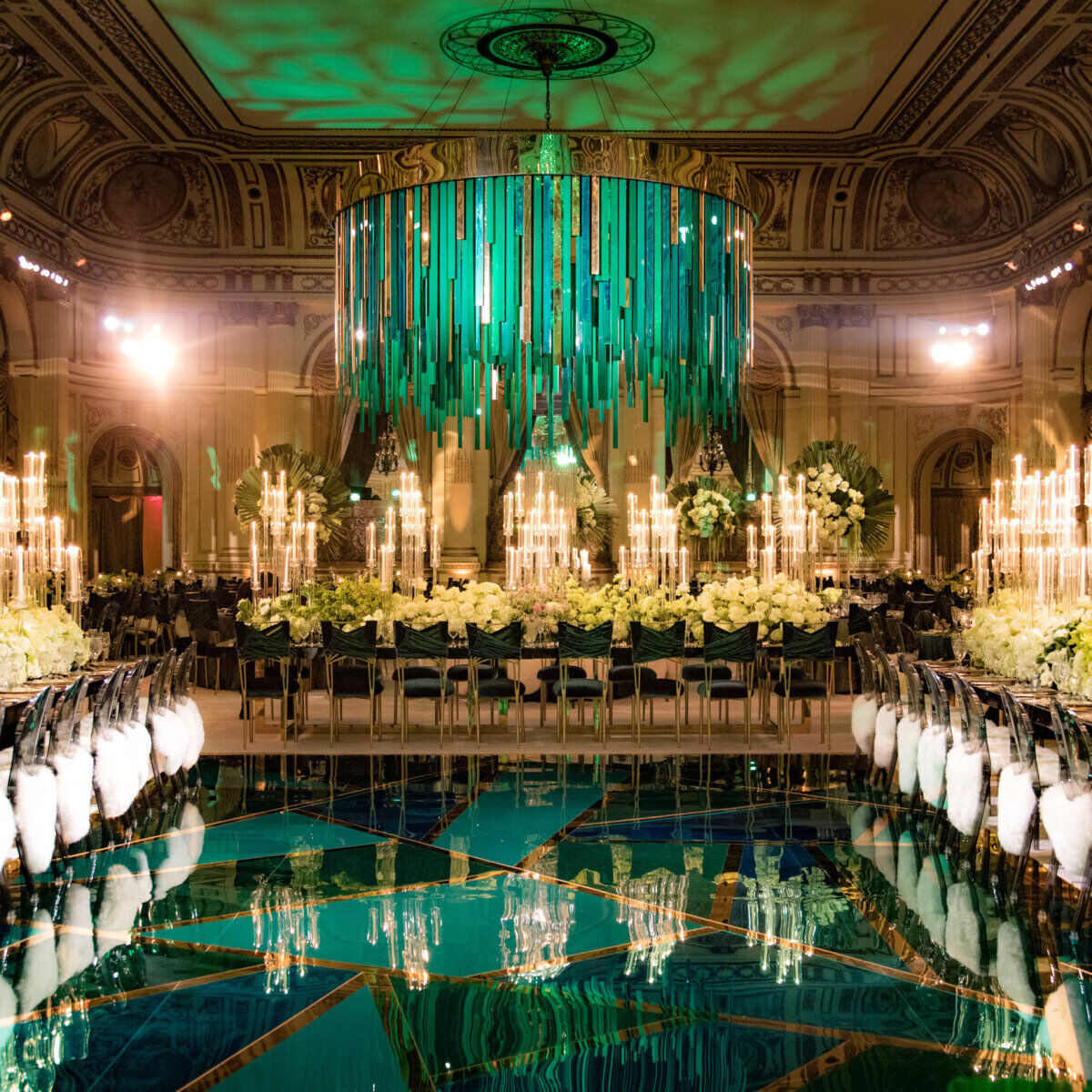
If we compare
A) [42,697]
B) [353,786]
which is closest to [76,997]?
[42,697]

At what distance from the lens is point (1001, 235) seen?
16.4m

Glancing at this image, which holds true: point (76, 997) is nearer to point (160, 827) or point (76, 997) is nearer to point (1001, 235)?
point (160, 827)

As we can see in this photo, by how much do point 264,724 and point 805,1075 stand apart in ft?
20.7

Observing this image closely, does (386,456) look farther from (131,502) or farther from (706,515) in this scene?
(706,515)

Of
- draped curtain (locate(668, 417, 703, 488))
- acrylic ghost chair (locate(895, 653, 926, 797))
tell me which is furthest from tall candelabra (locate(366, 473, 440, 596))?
draped curtain (locate(668, 417, 703, 488))

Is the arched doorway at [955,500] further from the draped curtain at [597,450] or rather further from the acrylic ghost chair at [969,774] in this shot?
the acrylic ghost chair at [969,774]

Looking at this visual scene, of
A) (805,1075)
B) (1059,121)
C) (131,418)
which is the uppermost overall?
(1059,121)

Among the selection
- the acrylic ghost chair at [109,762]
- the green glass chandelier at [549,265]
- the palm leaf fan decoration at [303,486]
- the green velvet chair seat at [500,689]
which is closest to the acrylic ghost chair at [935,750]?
the green glass chandelier at [549,265]

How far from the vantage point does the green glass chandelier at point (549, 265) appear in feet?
22.0

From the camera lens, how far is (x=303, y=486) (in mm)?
15492

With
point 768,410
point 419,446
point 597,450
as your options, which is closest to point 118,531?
point 419,446

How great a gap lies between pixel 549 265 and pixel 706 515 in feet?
26.0

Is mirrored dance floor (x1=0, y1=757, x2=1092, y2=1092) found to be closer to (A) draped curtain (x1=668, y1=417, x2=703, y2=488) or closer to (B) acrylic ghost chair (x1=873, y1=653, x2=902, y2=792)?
(B) acrylic ghost chair (x1=873, y1=653, x2=902, y2=792)

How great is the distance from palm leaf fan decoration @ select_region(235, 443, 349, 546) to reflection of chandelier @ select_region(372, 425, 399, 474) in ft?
4.10
